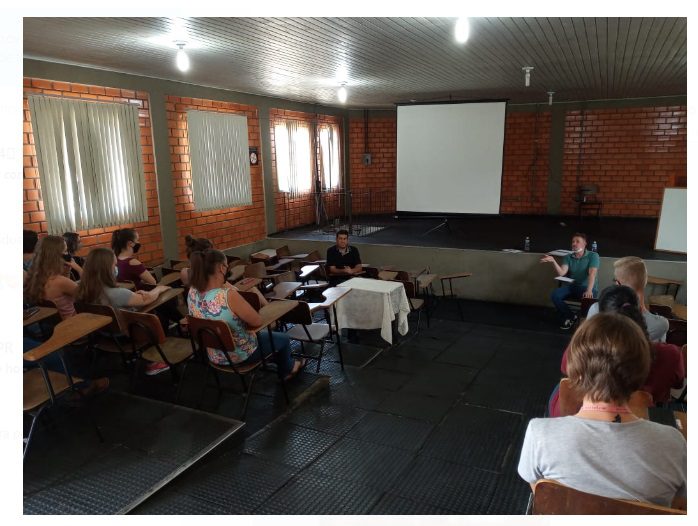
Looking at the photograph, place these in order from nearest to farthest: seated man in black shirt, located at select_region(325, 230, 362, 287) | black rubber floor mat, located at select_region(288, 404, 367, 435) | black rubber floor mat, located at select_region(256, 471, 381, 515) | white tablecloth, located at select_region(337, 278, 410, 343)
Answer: black rubber floor mat, located at select_region(256, 471, 381, 515), black rubber floor mat, located at select_region(288, 404, 367, 435), white tablecloth, located at select_region(337, 278, 410, 343), seated man in black shirt, located at select_region(325, 230, 362, 287)

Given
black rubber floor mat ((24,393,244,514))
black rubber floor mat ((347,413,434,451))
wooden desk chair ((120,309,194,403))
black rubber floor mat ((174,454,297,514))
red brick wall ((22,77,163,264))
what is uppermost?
red brick wall ((22,77,163,264))

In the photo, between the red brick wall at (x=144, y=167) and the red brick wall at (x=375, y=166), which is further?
the red brick wall at (x=375, y=166)

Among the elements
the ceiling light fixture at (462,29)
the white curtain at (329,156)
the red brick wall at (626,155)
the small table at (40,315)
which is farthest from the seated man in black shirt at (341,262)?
the red brick wall at (626,155)

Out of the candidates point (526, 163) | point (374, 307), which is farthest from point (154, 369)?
point (526, 163)

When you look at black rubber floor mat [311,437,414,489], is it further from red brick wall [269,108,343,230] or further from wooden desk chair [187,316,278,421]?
red brick wall [269,108,343,230]

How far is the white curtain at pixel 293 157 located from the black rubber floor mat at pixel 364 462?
6.62 meters

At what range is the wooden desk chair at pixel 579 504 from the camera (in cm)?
145

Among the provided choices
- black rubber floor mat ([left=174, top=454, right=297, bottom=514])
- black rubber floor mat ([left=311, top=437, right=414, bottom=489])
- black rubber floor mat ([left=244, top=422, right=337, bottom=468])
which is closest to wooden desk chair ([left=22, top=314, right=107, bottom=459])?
black rubber floor mat ([left=174, top=454, right=297, bottom=514])

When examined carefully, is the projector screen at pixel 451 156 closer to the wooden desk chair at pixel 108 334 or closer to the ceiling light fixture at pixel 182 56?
the ceiling light fixture at pixel 182 56

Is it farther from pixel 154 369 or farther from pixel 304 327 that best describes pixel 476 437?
pixel 154 369

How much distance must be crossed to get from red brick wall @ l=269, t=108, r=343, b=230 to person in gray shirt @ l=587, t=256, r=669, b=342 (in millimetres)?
6737

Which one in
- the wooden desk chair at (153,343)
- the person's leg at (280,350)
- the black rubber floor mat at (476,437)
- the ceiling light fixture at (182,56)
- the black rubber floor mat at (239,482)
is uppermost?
the ceiling light fixture at (182,56)

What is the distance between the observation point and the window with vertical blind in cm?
900

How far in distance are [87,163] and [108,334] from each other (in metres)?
2.70
